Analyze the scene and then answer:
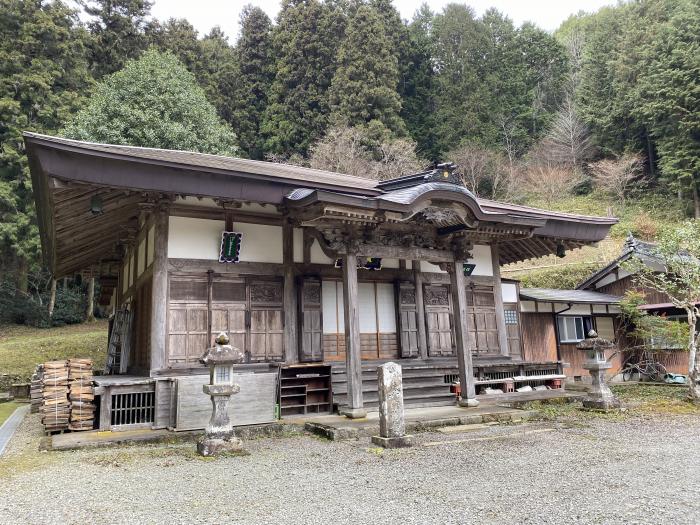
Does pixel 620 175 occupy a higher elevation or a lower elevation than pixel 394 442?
higher

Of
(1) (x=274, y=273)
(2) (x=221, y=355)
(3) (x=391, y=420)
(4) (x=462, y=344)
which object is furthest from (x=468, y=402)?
(2) (x=221, y=355)

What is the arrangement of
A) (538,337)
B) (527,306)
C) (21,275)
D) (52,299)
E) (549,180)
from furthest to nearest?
(549,180) < (52,299) < (21,275) < (538,337) < (527,306)

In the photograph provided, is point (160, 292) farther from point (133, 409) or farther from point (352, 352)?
point (352, 352)

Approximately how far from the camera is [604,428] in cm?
855

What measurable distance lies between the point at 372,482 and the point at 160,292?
567 centimetres

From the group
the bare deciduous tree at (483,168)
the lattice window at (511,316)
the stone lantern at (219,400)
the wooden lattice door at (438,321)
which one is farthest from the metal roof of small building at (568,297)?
the bare deciduous tree at (483,168)

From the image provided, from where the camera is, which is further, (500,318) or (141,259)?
(500,318)

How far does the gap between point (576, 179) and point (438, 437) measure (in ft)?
113

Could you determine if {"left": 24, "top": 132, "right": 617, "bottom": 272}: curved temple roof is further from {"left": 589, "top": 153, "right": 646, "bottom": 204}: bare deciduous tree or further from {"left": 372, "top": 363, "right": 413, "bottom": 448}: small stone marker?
{"left": 589, "top": 153, "right": 646, "bottom": 204}: bare deciduous tree

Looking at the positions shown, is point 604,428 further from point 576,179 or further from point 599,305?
point 576,179

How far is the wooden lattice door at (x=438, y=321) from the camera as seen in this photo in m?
12.3

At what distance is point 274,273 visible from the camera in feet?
34.0

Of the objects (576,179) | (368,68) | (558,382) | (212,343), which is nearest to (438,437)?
(212,343)

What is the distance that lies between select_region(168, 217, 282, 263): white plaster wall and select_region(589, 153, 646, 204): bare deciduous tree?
32.7 meters
